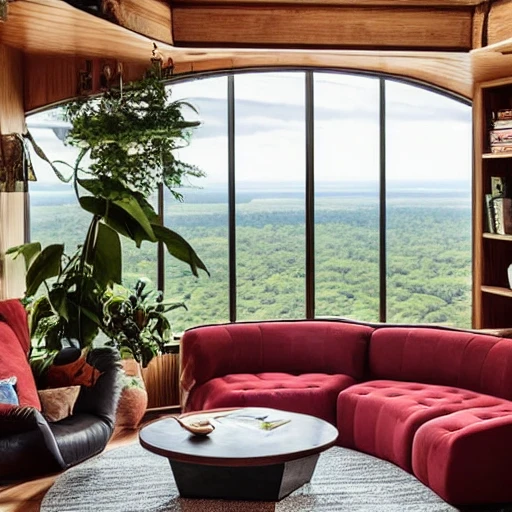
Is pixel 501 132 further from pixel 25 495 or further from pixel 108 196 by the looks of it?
pixel 25 495

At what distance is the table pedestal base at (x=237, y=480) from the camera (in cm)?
433

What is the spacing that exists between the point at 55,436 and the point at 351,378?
6.13 feet

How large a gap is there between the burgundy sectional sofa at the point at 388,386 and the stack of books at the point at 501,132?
1.39 meters

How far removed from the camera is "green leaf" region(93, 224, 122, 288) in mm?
5418

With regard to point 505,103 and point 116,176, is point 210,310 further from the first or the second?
point 505,103

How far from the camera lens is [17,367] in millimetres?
4934

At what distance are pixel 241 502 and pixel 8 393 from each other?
1.28 metres

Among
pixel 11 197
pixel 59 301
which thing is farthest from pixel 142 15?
pixel 59 301

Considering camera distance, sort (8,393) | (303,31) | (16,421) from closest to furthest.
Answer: (16,421), (8,393), (303,31)

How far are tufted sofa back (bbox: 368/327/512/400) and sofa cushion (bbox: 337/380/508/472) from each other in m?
0.11

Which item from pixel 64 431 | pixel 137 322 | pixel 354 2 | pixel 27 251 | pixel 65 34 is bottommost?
pixel 64 431

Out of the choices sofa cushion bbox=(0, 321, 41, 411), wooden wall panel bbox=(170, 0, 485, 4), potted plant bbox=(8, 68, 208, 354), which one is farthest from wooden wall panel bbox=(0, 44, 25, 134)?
sofa cushion bbox=(0, 321, 41, 411)

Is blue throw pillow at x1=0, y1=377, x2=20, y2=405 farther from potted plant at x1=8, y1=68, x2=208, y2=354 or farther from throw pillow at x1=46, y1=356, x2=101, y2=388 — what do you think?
potted plant at x1=8, y1=68, x2=208, y2=354

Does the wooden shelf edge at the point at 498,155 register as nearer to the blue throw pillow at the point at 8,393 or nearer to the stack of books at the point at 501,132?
the stack of books at the point at 501,132
